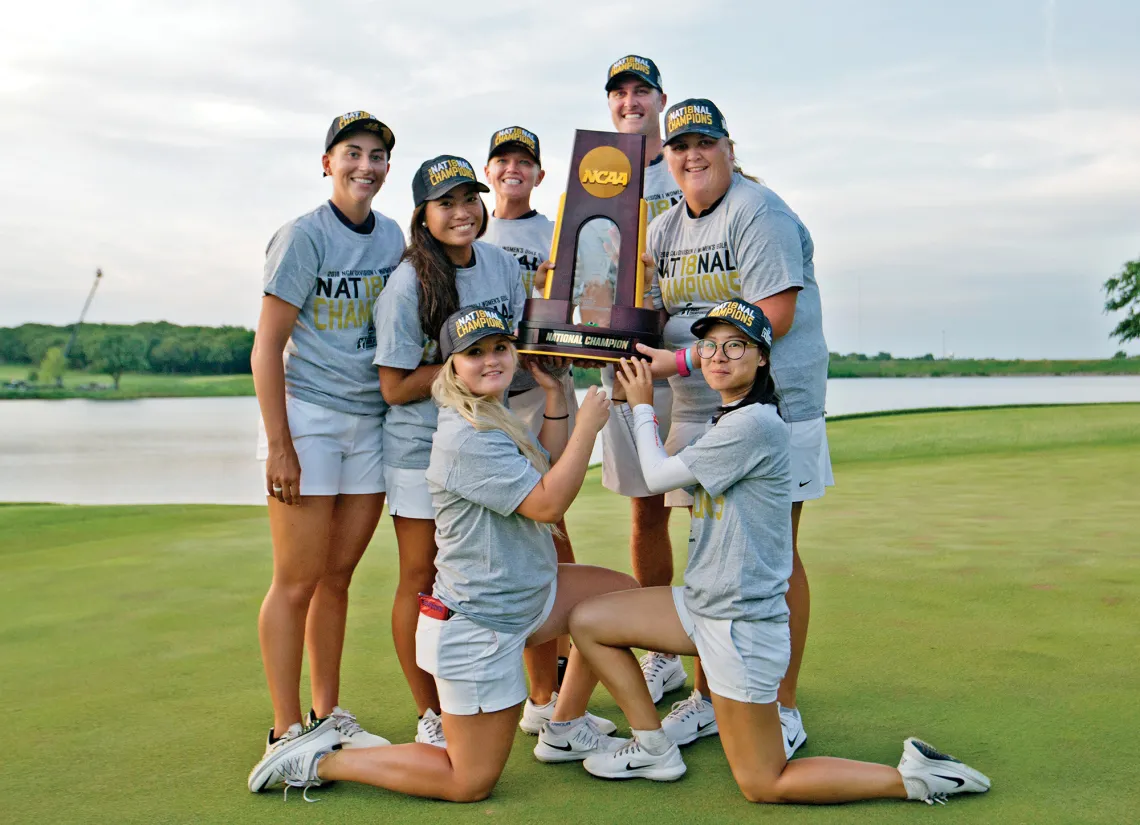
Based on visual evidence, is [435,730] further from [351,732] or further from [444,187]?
[444,187]

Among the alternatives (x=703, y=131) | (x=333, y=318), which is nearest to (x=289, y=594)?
(x=333, y=318)

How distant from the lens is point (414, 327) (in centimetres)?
305

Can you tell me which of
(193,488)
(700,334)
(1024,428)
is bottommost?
(193,488)

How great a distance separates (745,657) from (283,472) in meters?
1.49

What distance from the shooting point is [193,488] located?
14336 mm

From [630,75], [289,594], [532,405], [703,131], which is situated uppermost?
[630,75]

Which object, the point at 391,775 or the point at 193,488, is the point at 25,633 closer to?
the point at 391,775

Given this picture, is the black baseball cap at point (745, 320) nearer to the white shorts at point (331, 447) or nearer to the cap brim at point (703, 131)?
the cap brim at point (703, 131)

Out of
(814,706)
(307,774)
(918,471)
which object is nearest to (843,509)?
(918,471)

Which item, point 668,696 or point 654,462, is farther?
point 668,696

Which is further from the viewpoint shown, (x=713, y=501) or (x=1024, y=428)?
(x=1024, y=428)

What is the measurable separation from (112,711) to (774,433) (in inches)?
102

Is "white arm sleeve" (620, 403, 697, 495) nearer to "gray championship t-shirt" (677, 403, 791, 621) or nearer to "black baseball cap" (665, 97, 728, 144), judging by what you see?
"gray championship t-shirt" (677, 403, 791, 621)

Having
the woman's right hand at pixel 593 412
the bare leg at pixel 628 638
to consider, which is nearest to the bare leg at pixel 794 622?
the bare leg at pixel 628 638
